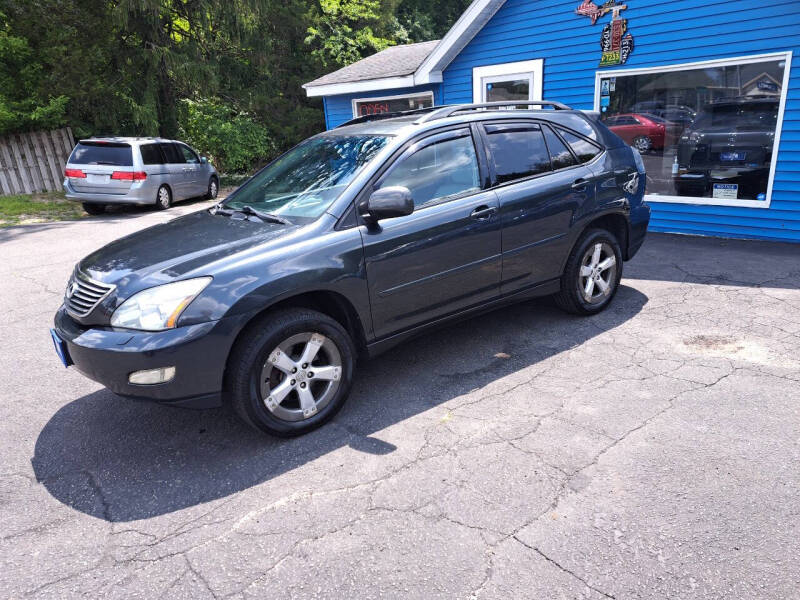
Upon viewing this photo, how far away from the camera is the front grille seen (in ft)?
10.4

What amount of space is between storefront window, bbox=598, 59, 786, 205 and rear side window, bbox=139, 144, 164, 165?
372 inches

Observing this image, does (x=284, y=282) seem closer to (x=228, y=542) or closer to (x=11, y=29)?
(x=228, y=542)

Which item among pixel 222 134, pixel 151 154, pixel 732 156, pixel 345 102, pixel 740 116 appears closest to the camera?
pixel 740 116

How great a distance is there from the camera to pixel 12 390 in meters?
4.19

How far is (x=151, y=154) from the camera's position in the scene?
12875mm

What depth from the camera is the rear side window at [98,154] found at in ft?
39.5

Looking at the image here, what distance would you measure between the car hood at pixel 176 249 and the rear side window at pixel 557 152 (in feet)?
7.78

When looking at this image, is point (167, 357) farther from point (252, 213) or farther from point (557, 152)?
point (557, 152)

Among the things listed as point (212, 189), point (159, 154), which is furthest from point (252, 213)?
point (212, 189)

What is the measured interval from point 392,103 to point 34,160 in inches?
392

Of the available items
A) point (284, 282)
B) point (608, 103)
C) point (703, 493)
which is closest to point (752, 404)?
point (703, 493)

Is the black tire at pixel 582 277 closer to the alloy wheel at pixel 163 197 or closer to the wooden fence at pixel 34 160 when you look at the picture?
the alloy wheel at pixel 163 197

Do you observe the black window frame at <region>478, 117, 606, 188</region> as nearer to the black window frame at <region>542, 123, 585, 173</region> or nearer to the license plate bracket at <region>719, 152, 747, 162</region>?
the black window frame at <region>542, 123, 585, 173</region>

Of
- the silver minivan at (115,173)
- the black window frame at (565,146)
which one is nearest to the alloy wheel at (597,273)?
the black window frame at (565,146)
